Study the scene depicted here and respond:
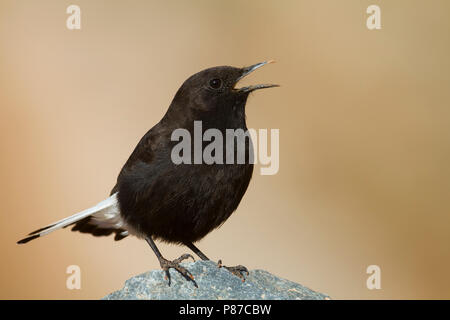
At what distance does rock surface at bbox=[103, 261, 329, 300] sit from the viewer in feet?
16.4

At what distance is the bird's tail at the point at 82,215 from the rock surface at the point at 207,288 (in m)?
0.98

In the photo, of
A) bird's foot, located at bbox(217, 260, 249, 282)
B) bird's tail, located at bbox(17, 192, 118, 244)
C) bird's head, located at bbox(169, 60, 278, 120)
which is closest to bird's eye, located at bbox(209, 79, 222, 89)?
bird's head, located at bbox(169, 60, 278, 120)

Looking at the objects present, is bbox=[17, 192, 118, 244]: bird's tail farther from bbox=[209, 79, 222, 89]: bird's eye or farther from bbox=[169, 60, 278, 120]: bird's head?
bbox=[209, 79, 222, 89]: bird's eye

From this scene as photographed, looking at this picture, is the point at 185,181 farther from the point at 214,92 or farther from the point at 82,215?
the point at 82,215

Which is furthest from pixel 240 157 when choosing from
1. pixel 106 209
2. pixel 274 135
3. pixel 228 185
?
pixel 274 135

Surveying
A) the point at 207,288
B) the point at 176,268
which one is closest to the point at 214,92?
the point at 176,268

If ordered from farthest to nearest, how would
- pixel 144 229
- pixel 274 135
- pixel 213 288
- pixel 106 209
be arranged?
pixel 274 135 → pixel 106 209 → pixel 144 229 → pixel 213 288

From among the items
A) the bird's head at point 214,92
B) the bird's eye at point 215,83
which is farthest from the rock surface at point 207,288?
the bird's eye at point 215,83

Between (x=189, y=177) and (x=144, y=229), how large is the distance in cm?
79

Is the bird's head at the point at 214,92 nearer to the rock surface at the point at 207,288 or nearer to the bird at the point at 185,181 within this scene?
the bird at the point at 185,181

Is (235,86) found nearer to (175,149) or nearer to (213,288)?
(175,149)

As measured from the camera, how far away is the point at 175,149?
5344 mm

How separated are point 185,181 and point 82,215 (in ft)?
4.36

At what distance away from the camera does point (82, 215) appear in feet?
19.1
